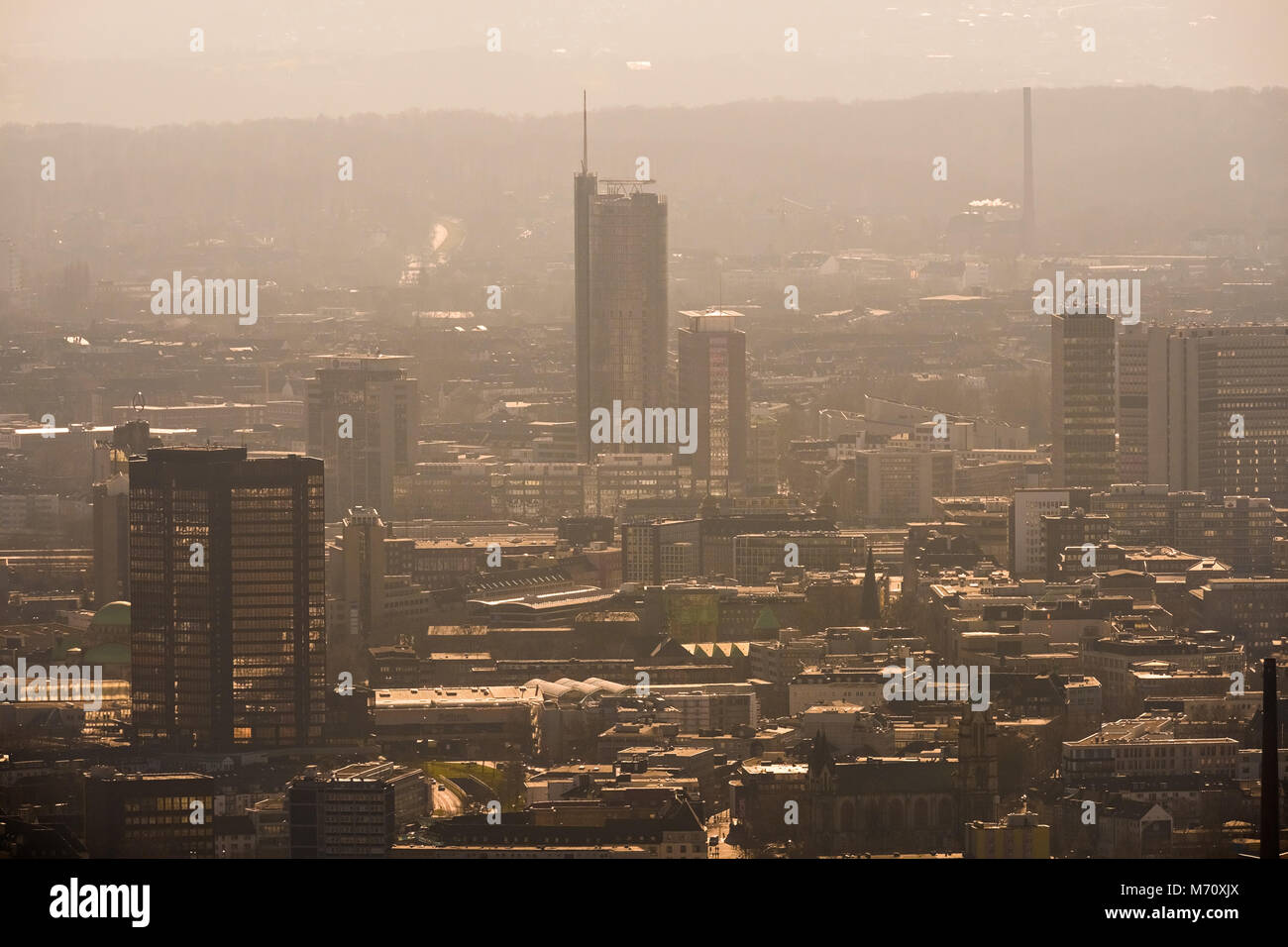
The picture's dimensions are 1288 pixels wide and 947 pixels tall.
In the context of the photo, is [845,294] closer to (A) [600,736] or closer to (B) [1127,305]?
(B) [1127,305]

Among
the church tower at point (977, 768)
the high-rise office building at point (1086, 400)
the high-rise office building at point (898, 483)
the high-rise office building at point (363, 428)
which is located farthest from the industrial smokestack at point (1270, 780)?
the high-rise office building at point (1086, 400)

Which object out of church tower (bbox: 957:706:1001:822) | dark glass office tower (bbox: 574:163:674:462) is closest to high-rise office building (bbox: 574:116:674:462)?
dark glass office tower (bbox: 574:163:674:462)

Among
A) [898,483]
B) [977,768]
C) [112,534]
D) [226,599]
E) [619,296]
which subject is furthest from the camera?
[619,296]

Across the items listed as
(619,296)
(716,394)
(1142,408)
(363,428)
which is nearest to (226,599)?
(363,428)

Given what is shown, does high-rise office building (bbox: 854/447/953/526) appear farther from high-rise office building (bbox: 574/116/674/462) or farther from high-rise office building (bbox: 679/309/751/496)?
high-rise office building (bbox: 574/116/674/462)

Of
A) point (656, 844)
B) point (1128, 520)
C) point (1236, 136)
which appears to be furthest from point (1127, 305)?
point (656, 844)

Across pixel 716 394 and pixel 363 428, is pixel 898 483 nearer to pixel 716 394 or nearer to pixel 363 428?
pixel 716 394

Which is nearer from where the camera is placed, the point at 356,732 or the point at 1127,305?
the point at 356,732
